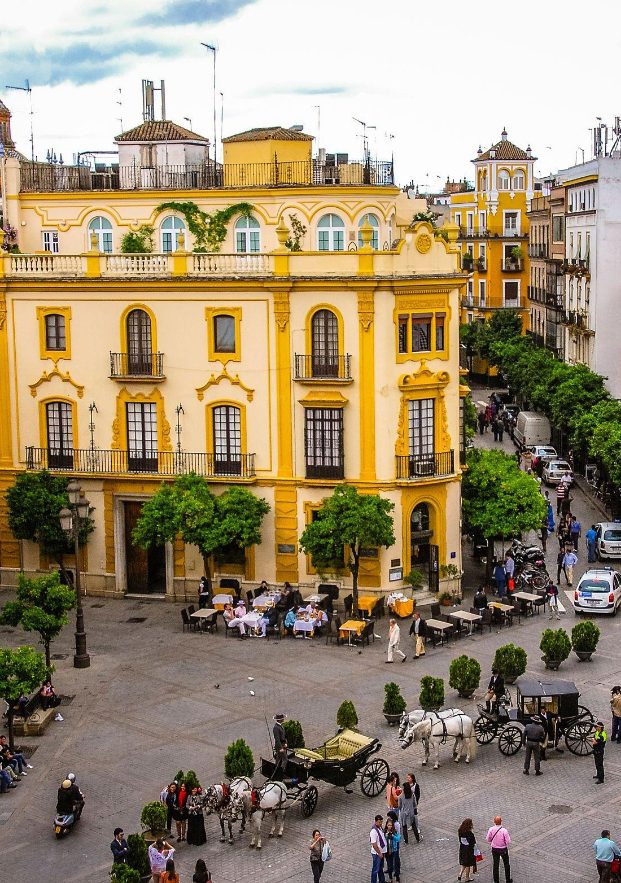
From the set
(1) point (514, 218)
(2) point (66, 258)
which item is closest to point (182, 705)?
(2) point (66, 258)

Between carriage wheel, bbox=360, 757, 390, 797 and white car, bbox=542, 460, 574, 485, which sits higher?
white car, bbox=542, 460, 574, 485

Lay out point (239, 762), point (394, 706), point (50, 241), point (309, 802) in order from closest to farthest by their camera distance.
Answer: point (309, 802) < point (239, 762) < point (394, 706) < point (50, 241)

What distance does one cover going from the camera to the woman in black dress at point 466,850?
27203 mm

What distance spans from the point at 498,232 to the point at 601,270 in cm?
3782

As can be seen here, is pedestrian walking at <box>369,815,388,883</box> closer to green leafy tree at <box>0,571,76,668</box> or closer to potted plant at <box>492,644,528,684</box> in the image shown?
potted plant at <box>492,644,528,684</box>

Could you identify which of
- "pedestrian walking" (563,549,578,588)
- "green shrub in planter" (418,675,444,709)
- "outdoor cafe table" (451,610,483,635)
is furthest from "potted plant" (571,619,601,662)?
"pedestrian walking" (563,549,578,588)

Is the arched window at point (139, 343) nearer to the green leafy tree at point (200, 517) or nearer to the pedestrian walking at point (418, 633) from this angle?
the green leafy tree at point (200, 517)

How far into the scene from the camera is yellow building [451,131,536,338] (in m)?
112

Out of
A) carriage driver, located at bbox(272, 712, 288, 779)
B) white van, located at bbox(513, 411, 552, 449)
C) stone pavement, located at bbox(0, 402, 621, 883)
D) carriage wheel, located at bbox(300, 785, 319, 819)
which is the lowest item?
stone pavement, located at bbox(0, 402, 621, 883)

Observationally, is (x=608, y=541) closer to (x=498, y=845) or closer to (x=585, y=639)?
(x=585, y=639)

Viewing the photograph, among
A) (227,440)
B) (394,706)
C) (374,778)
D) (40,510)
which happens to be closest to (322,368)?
(227,440)

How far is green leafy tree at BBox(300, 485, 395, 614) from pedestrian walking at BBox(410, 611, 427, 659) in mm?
3386

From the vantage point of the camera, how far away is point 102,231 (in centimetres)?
5622

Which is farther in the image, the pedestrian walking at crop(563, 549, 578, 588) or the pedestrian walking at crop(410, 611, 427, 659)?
the pedestrian walking at crop(563, 549, 578, 588)
